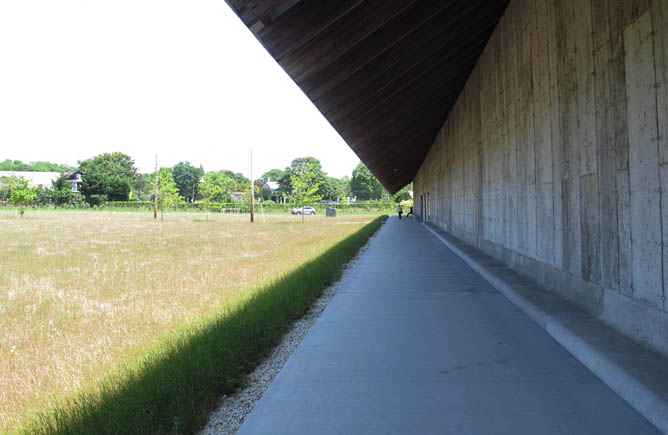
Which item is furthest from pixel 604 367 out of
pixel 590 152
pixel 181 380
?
pixel 181 380

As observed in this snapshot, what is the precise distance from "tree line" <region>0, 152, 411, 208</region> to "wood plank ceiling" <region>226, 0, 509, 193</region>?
32.4 m

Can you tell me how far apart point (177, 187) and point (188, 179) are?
3111 cm

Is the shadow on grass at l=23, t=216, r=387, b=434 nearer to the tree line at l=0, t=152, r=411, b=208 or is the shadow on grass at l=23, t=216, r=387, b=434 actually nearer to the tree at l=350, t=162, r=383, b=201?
the tree line at l=0, t=152, r=411, b=208

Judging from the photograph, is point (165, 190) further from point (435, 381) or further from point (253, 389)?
point (435, 381)

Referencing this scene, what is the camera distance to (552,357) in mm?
3750

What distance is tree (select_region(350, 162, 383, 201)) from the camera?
3920 inches

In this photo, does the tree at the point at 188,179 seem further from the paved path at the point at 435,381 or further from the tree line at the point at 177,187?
the paved path at the point at 435,381

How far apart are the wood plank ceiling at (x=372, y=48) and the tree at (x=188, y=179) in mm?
119778

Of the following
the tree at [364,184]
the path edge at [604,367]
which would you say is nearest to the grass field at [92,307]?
the path edge at [604,367]

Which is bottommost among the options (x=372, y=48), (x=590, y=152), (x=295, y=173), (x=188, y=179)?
(x=590, y=152)

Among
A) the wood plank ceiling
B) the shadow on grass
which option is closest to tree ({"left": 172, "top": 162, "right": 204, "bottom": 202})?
the wood plank ceiling

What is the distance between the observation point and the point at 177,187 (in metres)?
96.9

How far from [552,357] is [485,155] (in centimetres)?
716

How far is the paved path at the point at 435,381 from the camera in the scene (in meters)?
2.63
